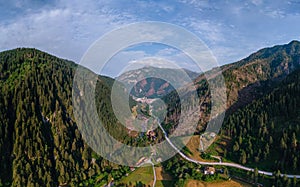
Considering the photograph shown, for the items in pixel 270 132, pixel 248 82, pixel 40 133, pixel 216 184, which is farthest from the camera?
pixel 248 82

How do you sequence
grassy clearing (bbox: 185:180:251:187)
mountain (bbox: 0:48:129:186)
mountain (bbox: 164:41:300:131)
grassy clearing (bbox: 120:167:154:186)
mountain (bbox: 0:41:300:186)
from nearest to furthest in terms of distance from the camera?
grassy clearing (bbox: 185:180:251:187) < grassy clearing (bbox: 120:167:154:186) < mountain (bbox: 0:48:129:186) < mountain (bbox: 0:41:300:186) < mountain (bbox: 164:41:300:131)

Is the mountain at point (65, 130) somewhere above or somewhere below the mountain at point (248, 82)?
below

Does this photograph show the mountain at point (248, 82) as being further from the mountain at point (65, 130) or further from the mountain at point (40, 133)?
the mountain at point (40, 133)

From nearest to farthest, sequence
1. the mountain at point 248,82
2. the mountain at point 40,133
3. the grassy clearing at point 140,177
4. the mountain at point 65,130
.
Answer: the grassy clearing at point 140,177 → the mountain at point 40,133 → the mountain at point 65,130 → the mountain at point 248,82

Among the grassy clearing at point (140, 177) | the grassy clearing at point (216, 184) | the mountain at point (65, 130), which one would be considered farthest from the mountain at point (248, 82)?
the grassy clearing at point (216, 184)

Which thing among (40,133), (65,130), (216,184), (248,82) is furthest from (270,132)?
(40,133)

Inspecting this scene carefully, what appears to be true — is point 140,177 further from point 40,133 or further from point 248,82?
point 248,82

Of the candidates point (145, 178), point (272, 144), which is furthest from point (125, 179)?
point (272, 144)

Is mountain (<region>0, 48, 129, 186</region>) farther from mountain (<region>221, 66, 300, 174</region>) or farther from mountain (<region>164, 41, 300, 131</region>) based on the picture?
mountain (<region>164, 41, 300, 131</region>)

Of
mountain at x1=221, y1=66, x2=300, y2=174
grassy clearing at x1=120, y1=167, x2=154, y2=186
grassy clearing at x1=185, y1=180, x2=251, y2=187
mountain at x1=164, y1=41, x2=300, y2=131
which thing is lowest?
grassy clearing at x1=185, y1=180, x2=251, y2=187

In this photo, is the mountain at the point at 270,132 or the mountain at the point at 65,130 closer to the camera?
the mountain at the point at 65,130

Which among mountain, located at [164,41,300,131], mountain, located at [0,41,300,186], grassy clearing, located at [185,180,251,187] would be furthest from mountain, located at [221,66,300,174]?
mountain, located at [164,41,300,131]

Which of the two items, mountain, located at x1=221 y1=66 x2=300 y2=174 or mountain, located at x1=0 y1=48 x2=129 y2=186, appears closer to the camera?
mountain, located at x1=0 y1=48 x2=129 y2=186
